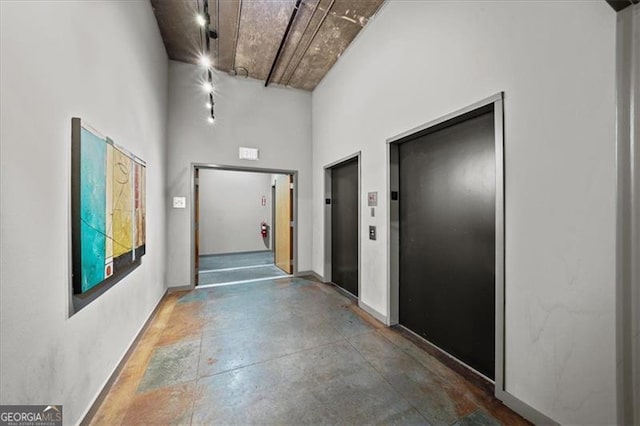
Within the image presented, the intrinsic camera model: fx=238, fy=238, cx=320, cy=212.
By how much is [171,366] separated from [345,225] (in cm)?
281

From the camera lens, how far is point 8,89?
37.2 inches

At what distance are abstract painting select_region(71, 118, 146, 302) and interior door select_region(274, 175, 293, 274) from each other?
288 centimetres

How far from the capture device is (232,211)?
724cm

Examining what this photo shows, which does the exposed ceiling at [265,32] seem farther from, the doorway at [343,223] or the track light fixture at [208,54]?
the doorway at [343,223]

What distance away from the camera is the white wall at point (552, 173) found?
1239 millimetres

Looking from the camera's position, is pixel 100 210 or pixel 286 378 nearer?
pixel 100 210

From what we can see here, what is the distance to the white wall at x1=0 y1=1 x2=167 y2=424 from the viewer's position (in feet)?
3.15

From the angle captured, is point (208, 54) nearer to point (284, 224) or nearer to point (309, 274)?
point (284, 224)

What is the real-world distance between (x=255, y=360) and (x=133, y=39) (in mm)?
3294

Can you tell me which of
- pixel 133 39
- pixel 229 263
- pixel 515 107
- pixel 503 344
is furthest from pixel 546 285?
pixel 229 263

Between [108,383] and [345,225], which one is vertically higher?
[345,225]

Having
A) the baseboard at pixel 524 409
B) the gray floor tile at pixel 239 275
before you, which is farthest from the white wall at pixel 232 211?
the baseboard at pixel 524 409

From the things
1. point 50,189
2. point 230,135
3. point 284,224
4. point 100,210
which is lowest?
point 284,224

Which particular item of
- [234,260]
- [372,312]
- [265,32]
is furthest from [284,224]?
[265,32]
